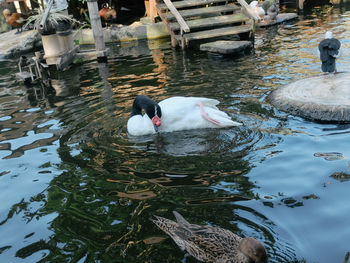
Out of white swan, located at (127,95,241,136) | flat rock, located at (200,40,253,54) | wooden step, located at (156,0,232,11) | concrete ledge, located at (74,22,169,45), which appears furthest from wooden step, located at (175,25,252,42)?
white swan, located at (127,95,241,136)

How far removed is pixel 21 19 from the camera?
15.7 metres

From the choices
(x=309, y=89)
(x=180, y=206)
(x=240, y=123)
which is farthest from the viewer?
(x=309, y=89)

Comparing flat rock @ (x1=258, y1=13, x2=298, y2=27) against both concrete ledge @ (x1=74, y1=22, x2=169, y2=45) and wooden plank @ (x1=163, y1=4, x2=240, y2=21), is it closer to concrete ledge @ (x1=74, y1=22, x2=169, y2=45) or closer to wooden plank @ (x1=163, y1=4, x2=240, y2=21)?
wooden plank @ (x1=163, y1=4, x2=240, y2=21)

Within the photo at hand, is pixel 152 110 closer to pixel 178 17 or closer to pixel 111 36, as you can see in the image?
pixel 178 17

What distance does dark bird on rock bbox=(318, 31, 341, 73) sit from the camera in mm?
6984

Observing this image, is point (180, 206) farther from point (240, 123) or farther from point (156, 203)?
point (240, 123)

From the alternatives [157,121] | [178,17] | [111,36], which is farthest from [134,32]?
[157,121]

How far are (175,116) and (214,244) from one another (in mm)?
3064

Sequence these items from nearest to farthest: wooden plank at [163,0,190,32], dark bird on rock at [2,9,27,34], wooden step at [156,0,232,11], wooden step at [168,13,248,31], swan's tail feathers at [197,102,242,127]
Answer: swan's tail feathers at [197,102,242,127] → wooden plank at [163,0,190,32] → wooden step at [168,13,248,31] → wooden step at [156,0,232,11] → dark bird on rock at [2,9,27,34]

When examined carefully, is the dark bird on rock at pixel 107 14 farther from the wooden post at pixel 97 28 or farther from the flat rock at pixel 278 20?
the flat rock at pixel 278 20

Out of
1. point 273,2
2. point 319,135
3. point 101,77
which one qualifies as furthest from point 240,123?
point 273,2

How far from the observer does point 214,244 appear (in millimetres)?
3254

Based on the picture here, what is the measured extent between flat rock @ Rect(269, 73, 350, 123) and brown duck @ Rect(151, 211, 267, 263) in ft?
10.8

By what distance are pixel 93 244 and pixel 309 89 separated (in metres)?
4.76
